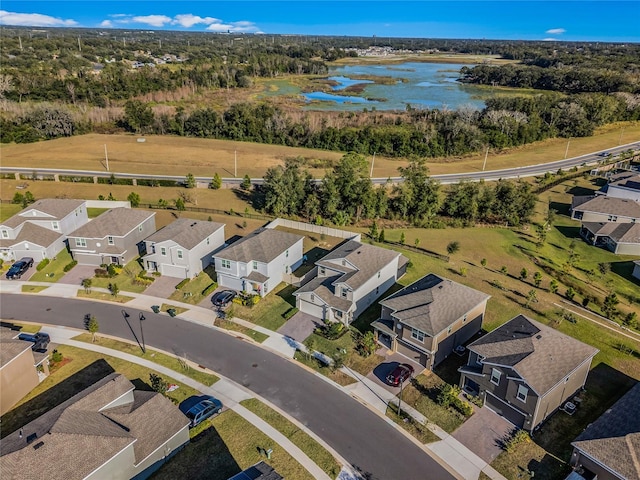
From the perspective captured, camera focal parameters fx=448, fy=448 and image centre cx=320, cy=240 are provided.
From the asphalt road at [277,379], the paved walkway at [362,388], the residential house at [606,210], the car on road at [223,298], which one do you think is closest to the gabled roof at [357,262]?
the paved walkway at [362,388]

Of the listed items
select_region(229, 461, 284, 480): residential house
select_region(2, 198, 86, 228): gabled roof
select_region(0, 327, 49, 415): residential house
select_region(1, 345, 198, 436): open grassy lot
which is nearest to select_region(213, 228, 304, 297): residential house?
select_region(1, 345, 198, 436): open grassy lot

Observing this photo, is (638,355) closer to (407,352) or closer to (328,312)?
(407,352)

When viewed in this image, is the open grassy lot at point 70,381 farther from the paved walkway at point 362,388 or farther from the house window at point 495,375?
the house window at point 495,375

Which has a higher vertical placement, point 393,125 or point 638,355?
point 393,125

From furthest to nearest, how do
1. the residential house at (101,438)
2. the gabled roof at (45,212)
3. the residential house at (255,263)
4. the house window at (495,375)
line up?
the gabled roof at (45,212) < the residential house at (255,263) < the house window at (495,375) < the residential house at (101,438)

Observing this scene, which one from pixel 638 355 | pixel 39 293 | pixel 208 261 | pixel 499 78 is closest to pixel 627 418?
pixel 638 355

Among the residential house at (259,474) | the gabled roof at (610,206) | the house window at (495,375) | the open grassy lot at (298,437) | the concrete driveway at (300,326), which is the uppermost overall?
the gabled roof at (610,206)
